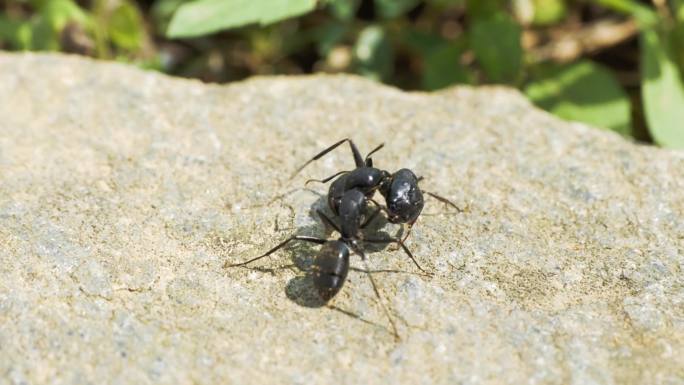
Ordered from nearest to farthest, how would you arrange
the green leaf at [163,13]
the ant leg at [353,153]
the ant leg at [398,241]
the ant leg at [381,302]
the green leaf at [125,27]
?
1. the ant leg at [381,302]
2. the ant leg at [398,241]
3. the ant leg at [353,153]
4. the green leaf at [125,27]
5. the green leaf at [163,13]

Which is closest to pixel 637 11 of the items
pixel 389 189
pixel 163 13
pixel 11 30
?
pixel 389 189

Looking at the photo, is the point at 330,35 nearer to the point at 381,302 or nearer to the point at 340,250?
the point at 340,250

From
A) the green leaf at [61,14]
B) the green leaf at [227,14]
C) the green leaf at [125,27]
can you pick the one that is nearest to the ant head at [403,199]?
the green leaf at [227,14]

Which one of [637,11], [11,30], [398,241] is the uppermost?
[637,11]

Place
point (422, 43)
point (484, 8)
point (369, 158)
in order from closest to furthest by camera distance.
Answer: point (369, 158), point (484, 8), point (422, 43)

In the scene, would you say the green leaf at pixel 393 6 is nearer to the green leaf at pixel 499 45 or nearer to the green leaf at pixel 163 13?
the green leaf at pixel 499 45

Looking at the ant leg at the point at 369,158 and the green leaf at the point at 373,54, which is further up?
the ant leg at the point at 369,158

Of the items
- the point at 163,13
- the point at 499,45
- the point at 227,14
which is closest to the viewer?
the point at 227,14
